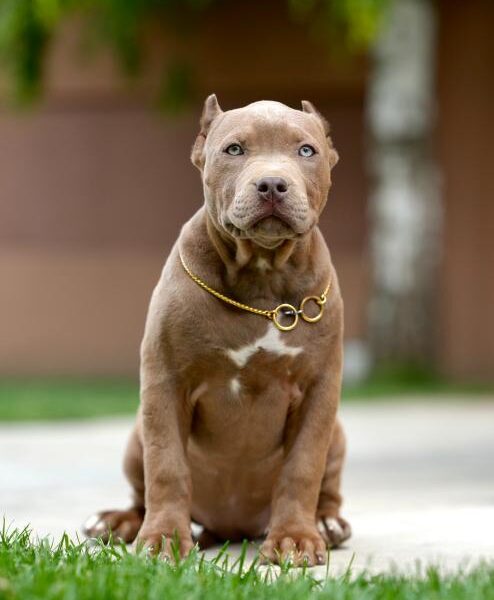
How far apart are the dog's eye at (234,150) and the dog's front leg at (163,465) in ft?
2.40

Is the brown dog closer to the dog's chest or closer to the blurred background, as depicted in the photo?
the dog's chest

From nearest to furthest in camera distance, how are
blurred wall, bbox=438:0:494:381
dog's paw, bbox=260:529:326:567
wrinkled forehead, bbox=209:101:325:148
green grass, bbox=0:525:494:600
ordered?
green grass, bbox=0:525:494:600, dog's paw, bbox=260:529:326:567, wrinkled forehead, bbox=209:101:325:148, blurred wall, bbox=438:0:494:381

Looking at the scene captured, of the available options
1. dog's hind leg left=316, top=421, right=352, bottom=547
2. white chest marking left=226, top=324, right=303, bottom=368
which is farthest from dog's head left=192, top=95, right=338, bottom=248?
dog's hind leg left=316, top=421, right=352, bottom=547

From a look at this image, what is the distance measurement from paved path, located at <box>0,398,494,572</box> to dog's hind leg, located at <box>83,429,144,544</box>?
0.62 ft

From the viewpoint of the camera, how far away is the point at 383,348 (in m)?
13.5

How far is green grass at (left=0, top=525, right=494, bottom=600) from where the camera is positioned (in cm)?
352

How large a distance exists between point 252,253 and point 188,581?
130 centimetres

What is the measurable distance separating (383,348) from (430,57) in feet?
9.77

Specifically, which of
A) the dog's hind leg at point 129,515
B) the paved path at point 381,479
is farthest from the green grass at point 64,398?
the dog's hind leg at point 129,515

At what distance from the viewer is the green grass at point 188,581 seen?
352 centimetres

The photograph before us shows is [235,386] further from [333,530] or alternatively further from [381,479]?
[381,479]

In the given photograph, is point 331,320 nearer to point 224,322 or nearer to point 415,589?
point 224,322

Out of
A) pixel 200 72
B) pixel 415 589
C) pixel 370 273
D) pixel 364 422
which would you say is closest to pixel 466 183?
pixel 370 273

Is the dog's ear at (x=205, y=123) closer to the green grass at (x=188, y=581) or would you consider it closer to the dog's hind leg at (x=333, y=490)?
the dog's hind leg at (x=333, y=490)
